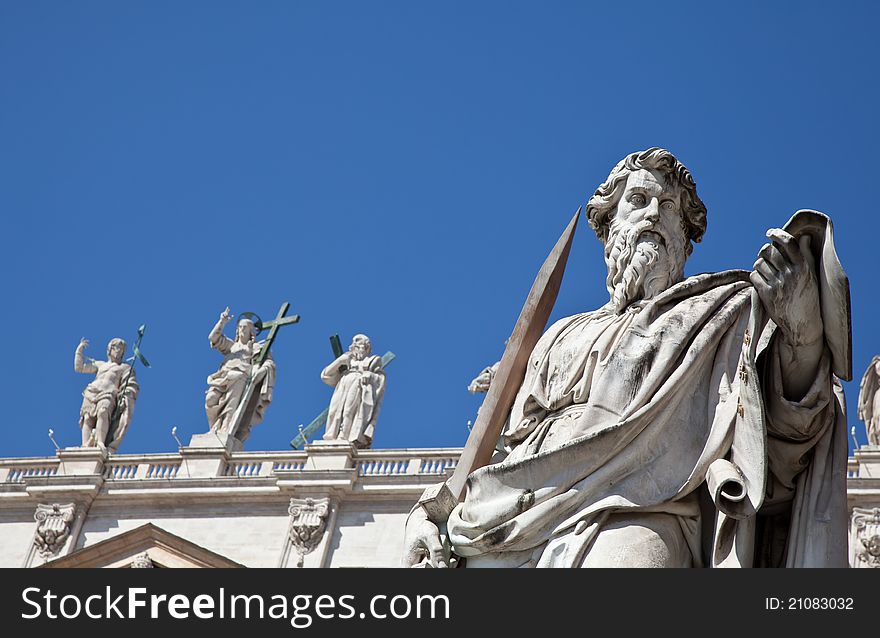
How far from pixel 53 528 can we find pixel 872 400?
43.5 ft

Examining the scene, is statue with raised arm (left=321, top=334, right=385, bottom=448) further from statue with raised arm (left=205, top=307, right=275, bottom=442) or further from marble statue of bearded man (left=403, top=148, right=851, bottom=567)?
marble statue of bearded man (left=403, top=148, right=851, bottom=567)

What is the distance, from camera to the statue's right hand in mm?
3842

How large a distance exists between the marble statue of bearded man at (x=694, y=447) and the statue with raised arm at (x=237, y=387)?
68.3 feet

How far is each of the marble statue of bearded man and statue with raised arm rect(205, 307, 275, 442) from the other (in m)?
20.8

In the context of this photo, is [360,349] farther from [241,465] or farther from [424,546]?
[424,546]

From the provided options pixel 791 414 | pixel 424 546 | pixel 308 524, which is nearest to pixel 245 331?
pixel 308 524

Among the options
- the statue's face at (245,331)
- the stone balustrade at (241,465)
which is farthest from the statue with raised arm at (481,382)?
the statue's face at (245,331)

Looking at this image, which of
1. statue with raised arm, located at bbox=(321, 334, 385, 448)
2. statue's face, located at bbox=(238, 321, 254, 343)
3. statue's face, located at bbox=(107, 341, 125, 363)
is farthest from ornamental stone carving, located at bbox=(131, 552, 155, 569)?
statue's face, located at bbox=(238, 321, 254, 343)

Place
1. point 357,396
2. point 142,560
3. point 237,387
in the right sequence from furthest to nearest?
point 237,387 < point 357,396 < point 142,560

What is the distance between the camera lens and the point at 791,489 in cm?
383

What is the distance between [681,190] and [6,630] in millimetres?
2362

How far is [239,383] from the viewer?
24719 mm

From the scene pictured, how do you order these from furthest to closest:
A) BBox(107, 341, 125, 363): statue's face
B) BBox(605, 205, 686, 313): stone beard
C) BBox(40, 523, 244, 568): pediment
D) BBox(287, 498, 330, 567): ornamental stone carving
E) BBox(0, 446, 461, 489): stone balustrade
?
1. BBox(107, 341, 125, 363): statue's face
2. BBox(40, 523, 244, 568): pediment
3. BBox(0, 446, 461, 489): stone balustrade
4. BBox(287, 498, 330, 567): ornamental stone carving
5. BBox(605, 205, 686, 313): stone beard

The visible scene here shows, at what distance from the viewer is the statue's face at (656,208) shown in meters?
4.37
